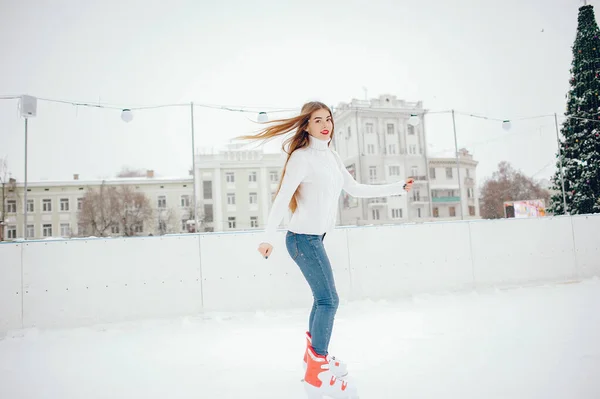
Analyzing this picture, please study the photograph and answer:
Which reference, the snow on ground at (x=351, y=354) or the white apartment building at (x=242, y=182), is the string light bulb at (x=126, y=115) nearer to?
the snow on ground at (x=351, y=354)

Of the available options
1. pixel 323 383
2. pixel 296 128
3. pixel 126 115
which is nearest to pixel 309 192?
pixel 296 128

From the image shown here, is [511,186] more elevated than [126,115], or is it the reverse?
[126,115]

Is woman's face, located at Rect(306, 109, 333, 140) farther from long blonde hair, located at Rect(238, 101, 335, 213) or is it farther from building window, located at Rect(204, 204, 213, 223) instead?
building window, located at Rect(204, 204, 213, 223)

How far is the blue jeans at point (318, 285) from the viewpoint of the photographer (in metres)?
1.66

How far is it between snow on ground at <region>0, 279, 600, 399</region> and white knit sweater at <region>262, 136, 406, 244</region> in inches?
30.0

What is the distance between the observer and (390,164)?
51.3ft

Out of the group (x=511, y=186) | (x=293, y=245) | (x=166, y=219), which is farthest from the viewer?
(x=166, y=219)

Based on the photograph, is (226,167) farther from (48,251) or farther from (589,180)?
(589,180)

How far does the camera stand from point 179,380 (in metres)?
1.93

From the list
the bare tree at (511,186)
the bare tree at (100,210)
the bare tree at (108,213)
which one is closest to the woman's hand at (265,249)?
the bare tree at (511,186)

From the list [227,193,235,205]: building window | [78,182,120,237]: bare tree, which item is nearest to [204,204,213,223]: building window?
[227,193,235,205]: building window

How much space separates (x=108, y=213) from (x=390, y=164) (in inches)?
679

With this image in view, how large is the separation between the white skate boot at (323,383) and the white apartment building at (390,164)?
12.2 feet

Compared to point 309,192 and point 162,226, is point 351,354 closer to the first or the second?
point 309,192
